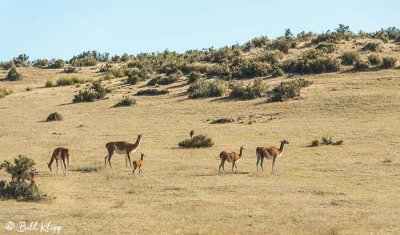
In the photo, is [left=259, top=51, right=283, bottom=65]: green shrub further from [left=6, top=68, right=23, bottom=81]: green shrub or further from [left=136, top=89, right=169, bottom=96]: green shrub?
[left=6, top=68, right=23, bottom=81]: green shrub

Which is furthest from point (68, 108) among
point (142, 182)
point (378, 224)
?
point (378, 224)

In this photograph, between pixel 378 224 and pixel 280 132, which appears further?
pixel 280 132

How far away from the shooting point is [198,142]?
106 feet

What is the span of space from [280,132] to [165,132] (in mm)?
7304

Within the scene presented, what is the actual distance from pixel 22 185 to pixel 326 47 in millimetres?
45520

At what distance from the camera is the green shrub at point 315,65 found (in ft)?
174

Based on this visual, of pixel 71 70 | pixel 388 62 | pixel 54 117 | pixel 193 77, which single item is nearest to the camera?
pixel 54 117

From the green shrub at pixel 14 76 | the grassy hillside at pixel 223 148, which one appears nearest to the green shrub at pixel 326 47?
the grassy hillside at pixel 223 148

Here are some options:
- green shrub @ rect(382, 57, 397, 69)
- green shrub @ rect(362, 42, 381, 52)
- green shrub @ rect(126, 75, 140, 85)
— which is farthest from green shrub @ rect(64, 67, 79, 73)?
green shrub @ rect(382, 57, 397, 69)

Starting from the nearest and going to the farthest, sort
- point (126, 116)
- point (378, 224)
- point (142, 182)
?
1. point (378, 224)
2. point (142, 182)
3. point (126, 116)

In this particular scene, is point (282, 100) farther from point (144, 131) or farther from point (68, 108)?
point (68, 108)

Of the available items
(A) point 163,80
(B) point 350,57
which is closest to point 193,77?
(A) point 163,80

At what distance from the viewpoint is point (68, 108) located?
163 feet

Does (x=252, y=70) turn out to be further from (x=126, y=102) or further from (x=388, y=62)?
(x=126, y=102)
